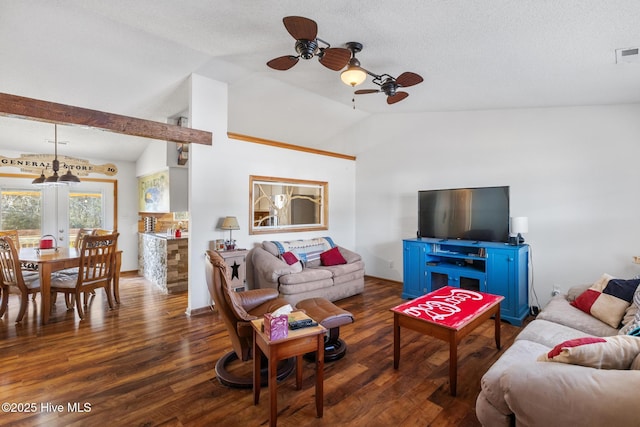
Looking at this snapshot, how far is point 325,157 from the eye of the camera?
19.0 ft

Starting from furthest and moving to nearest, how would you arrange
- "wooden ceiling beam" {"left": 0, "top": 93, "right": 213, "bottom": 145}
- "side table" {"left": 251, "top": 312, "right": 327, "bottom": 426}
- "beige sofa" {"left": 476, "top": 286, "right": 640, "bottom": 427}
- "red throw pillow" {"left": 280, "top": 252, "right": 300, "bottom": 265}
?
"red throw pillow" {"left": 280, "top": 252, "right": 300, "bottom": 265}, "wooden ceiling beam" {"left": 0, "top": 93, "right": 213, "bottom": 145}, "side table" {"left": 251, "top": 312, "right": 327, "bottom": 426}, "beige sofa" {"left": 476, "top": 286, "right": 640, "bottom": 427}

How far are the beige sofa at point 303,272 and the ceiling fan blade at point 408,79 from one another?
2633 millimetres

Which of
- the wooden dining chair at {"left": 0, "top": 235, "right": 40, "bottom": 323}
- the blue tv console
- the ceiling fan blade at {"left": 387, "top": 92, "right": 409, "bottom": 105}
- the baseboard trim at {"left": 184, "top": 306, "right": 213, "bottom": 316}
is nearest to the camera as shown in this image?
the ceiling fan blade at {"left": 387, "top": 92, "right": 409, "bottom": 105}

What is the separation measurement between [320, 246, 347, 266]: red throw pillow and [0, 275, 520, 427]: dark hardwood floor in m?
1.23

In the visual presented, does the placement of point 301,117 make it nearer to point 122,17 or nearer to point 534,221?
point 122,17

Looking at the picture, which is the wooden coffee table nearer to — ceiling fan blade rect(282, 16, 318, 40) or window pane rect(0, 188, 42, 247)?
ceiling fan blade rect(282, 16, 318, 40)

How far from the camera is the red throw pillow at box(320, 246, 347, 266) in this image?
15.9 ft

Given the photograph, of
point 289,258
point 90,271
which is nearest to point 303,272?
point 289,258

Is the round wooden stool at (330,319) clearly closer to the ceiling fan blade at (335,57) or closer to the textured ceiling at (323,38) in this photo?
the ceiling fan blade at (335,57)

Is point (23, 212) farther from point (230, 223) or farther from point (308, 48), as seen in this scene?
point (308, 48)

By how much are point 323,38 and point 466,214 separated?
3039 millimetres

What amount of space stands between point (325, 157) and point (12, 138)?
5276 millimetres

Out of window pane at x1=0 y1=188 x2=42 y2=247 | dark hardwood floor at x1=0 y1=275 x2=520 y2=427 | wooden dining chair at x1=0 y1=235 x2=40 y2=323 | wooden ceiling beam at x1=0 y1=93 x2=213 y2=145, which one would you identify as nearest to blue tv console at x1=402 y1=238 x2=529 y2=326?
dark hardwood floor at x1=0 y1=275 x2=520 y2=427

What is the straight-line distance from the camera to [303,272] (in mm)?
4191
